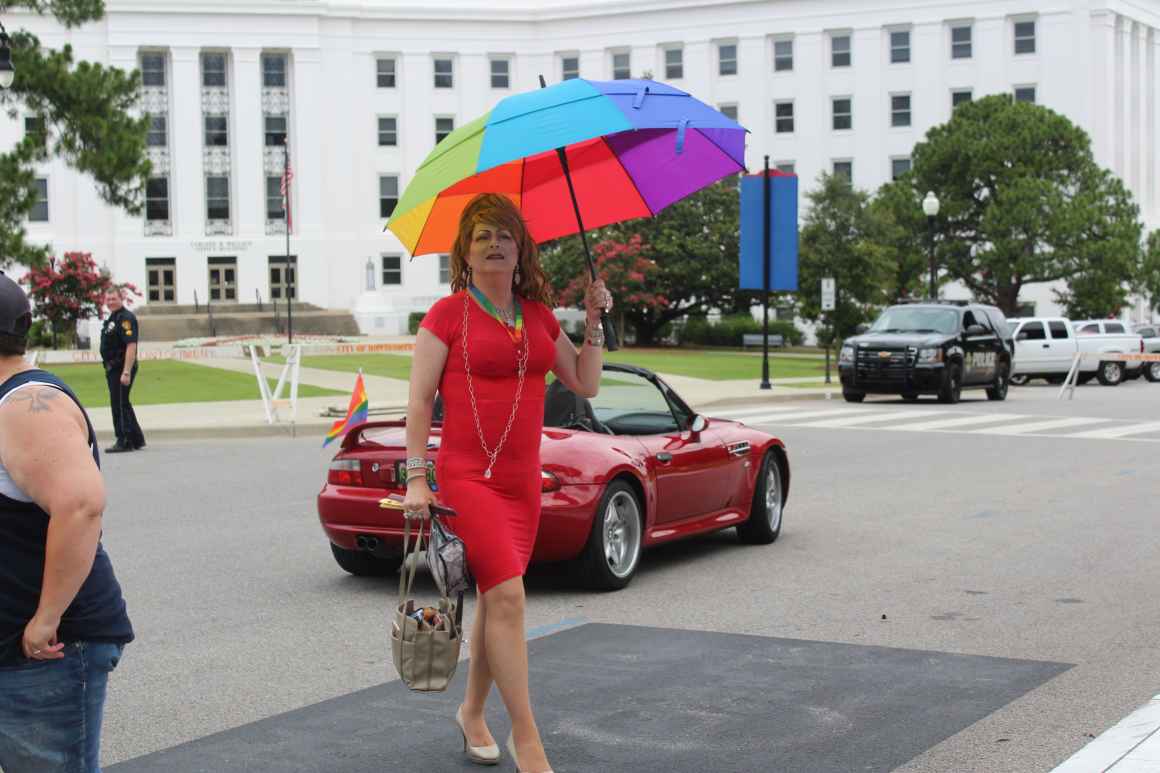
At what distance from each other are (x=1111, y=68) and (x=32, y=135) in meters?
53.7

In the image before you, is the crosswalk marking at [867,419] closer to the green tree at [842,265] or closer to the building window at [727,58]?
the green tree at [842,265]

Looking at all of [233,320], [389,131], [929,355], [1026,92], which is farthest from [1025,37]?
[929,355]

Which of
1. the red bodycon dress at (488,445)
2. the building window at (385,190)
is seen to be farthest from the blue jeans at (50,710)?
the building window at (385,190)

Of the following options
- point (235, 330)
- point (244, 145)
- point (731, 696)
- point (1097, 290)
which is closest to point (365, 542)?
point (731, 696)

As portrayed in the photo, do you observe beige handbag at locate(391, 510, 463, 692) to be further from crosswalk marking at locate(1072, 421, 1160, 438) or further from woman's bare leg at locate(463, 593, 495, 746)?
crosswalk marking at locate(1072, 421, 1160, 438)

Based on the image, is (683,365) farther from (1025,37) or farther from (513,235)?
(1025,37)

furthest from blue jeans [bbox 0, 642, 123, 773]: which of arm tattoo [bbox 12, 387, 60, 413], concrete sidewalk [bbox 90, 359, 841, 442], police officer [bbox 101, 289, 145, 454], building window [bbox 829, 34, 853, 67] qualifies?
building window [bbox 829, 34, 853, 67]

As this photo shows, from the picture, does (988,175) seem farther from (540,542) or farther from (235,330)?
(540,542)

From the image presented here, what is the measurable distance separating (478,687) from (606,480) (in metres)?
3.55

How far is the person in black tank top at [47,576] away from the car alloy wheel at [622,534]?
5.52 m

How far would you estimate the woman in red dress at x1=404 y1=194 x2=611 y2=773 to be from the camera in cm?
518

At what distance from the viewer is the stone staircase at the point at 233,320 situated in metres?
66.4

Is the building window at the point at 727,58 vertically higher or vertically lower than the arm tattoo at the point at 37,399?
higher

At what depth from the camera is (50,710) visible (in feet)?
11.8
